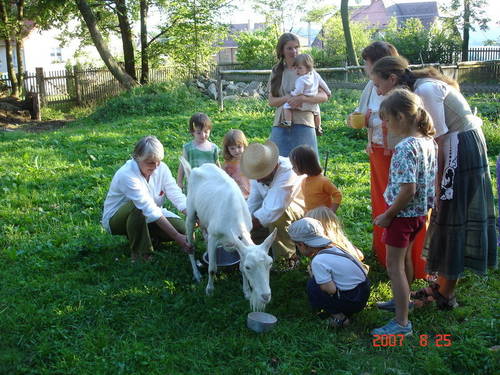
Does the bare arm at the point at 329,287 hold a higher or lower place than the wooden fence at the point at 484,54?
lower

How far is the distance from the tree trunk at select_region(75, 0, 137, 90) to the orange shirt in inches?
637

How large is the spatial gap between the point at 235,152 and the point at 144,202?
3.98 ft

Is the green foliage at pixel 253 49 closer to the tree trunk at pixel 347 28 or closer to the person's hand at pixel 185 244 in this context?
the tree trunk at pixel 347 28

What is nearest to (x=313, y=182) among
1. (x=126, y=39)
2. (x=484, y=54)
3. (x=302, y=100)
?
(x=302, y=100)

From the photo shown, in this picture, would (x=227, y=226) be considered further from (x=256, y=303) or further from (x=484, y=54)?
(x=484, y=54)

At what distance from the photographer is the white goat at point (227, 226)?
372cm

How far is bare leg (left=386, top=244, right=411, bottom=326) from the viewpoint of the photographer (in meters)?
3.58

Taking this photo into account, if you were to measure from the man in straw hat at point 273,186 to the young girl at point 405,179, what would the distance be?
1270 millimetres

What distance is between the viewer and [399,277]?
3.59 metres

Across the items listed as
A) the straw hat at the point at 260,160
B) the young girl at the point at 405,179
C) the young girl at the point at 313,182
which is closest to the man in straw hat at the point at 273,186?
the straw hat at the point at 260,160

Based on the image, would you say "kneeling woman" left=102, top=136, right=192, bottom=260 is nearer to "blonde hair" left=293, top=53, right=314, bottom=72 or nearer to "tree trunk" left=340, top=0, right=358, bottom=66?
"blonde hair" left=293, top=53, right=314, bottom=72

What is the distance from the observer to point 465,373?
330 centimetres

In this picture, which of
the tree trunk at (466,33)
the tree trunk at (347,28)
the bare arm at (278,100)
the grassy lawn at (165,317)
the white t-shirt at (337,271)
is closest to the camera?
the grassy lawn at (165,317)

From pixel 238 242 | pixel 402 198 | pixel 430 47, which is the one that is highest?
pixel 430 47
